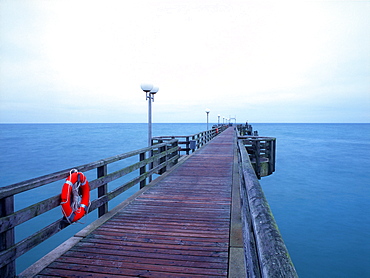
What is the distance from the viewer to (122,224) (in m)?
3.94

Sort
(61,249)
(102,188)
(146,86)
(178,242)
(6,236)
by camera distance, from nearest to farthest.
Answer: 1. (6,236)
2. (61,249)
3. (178,242)
4. (102,188)
5. (146,86)

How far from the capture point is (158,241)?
337 cm

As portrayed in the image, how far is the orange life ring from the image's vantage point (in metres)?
3.21

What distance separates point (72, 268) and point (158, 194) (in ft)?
9.50

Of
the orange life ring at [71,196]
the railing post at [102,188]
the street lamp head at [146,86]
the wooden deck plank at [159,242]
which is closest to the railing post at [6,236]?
the wooden deck plank at [159,242]

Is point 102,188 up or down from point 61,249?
up

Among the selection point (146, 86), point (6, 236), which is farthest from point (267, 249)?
point (146, 86)

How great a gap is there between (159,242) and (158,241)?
3cm

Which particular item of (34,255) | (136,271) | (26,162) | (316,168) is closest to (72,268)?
(136,271)

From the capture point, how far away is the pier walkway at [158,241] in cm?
273

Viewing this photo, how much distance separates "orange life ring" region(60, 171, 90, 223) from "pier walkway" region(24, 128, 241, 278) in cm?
34

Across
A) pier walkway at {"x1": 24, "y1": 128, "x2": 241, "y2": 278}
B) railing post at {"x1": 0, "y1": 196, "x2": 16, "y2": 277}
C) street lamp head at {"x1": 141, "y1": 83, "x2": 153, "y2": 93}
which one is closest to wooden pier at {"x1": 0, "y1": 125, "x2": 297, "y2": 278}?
pier walkway at {"x1": 24, "y1": 128, "x2": 241, "y2": 278}

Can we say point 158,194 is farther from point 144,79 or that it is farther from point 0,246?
point 144,79

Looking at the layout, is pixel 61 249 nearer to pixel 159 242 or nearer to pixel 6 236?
pixel 6 236
